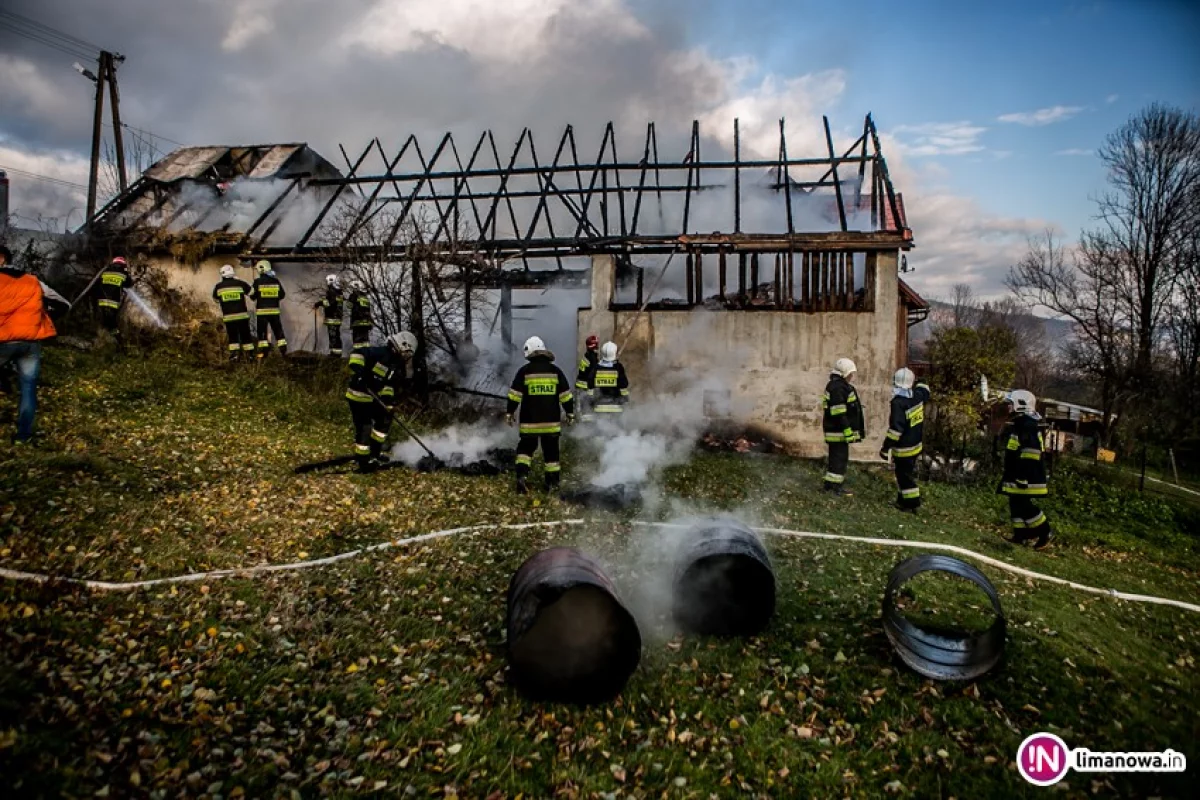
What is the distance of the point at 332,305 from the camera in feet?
44.3

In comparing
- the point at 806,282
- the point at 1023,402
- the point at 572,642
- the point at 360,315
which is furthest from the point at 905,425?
the point at 360,315

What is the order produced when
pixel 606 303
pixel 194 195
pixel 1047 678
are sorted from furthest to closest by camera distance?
pixel 194 195
pixel 606 303
pixel 1047 678

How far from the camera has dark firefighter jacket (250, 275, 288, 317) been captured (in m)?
13.0

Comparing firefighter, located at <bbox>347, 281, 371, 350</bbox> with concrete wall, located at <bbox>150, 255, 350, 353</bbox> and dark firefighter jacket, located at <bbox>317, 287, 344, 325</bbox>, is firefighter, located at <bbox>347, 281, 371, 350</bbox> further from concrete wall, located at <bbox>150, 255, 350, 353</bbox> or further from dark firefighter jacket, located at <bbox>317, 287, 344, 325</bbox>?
concrete wall, located at <bbox>150, 255, 350, 353</bbox>

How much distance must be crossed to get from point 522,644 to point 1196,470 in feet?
93.2

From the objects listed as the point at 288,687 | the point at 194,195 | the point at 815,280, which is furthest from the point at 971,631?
the point at 194,195

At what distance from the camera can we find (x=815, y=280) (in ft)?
42.7

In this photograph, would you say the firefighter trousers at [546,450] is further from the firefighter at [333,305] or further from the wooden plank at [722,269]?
the firefighter at [333,305]

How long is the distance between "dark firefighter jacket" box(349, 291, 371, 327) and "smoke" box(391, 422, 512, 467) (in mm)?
3050

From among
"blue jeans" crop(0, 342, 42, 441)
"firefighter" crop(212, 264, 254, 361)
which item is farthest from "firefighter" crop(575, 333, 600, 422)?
"blue jeans" crop(0, 342, 42, 441)

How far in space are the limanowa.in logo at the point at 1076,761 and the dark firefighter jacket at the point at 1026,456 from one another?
17.2 feet

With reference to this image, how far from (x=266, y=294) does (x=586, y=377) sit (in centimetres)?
720

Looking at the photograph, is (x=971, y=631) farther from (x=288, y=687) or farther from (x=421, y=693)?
(x=288, y=687)

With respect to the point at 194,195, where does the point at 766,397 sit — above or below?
below
